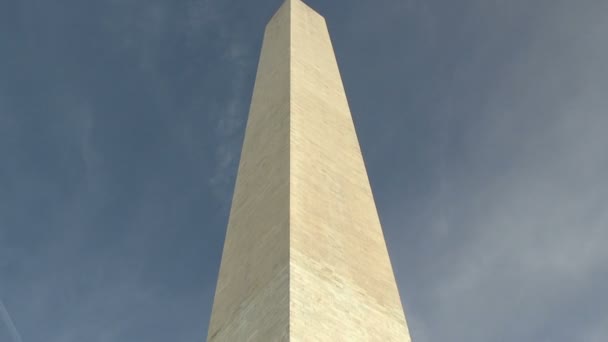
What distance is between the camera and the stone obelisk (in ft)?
25.9

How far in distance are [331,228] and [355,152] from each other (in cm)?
319

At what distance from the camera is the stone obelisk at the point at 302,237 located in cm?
788

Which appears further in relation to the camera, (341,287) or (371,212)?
(371,212)

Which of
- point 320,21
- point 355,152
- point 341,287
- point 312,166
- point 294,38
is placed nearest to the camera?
point 341,287

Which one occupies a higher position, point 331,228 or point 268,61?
point 331,228

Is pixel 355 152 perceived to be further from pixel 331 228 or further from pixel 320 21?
pixel 320 21

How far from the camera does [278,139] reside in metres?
11.3

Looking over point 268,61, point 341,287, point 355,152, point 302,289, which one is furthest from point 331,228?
point 268,61

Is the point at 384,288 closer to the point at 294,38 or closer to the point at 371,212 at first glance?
the point at 371,212

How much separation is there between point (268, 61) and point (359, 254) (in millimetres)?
7462

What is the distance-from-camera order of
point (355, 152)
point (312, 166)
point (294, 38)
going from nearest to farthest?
point (312, 166), point (355, 152), point (294, 38)

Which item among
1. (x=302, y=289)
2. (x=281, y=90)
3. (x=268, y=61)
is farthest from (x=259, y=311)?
(x=268, y=61)

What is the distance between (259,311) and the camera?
8.05m

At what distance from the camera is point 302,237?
8.74 metres
